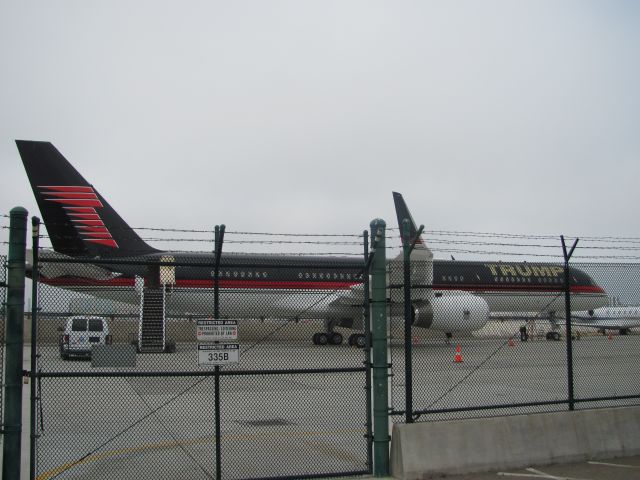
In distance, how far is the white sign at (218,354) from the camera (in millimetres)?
7406

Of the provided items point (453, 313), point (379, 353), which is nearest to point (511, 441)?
point (379, 353)

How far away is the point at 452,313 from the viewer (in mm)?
22750

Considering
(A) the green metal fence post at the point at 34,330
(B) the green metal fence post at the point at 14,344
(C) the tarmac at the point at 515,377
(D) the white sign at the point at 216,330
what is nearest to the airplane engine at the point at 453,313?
(C) the tarmac at the point at 515,377

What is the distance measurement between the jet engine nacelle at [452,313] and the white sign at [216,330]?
39.6 ft

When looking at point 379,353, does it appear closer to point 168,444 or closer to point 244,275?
point 168,444

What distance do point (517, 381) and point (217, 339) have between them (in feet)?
36.5

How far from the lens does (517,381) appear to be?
16.6 metres

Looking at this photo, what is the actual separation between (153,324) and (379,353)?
3.25 m

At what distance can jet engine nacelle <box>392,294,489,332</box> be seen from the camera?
20.1 meters

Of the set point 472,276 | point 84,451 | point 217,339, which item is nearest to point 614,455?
point 217,339

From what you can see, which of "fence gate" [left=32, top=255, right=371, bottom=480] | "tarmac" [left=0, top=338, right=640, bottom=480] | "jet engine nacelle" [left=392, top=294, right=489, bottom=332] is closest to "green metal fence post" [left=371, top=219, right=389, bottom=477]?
"fence gate" [left=32, top=255, right=371, bottom=480]

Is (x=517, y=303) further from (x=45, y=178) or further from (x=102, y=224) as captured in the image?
(x=45, y=178)

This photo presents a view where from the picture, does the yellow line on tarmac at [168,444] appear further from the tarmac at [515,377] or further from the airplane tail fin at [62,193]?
the airplane tail fin at [62,193]

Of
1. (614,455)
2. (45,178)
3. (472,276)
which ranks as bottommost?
(614,455)
